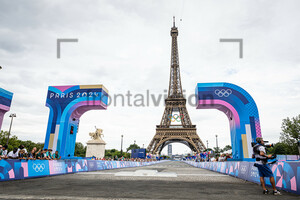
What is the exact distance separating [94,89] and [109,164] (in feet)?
29.2

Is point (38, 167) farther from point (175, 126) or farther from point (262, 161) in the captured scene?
point (175, 126)

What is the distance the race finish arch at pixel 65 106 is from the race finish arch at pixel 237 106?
1160 cm

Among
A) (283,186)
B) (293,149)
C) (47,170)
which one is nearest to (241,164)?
(283,186)

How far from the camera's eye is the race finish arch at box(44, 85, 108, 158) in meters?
21.6

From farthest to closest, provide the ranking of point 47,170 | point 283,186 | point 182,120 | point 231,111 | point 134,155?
1. point 182,120
2. point 134,155
3. point 231,111
4. point 47,170
5. point 283,186

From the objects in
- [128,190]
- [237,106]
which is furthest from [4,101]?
[237,106]

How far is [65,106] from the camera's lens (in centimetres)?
2234

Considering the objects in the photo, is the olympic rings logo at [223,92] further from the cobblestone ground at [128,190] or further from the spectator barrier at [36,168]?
the spectator barrier at [36,168]

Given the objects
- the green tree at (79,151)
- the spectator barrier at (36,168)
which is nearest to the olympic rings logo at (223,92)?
the spectator barrier at (36,168)

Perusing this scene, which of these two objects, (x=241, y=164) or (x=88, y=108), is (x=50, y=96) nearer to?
(x=88, y=108)

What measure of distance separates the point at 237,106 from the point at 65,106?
18.2 m

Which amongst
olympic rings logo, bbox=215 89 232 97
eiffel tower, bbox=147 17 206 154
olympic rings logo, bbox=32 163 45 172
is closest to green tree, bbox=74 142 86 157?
eiffel tower, bbox=147 17 206 154

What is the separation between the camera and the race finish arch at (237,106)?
17.0 meters

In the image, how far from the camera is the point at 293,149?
3903cm
